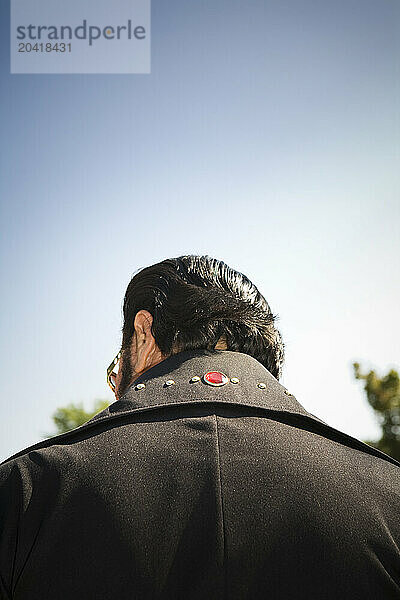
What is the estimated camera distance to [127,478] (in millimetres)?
1109

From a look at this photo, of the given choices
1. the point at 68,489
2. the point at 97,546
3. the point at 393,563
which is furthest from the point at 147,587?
the point at 393,563

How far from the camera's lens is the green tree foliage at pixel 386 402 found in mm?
11844

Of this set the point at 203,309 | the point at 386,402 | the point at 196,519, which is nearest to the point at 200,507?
the point at 196,519

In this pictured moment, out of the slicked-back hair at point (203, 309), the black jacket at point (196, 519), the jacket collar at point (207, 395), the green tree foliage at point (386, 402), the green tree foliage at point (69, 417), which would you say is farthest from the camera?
the green tree foliage at point (69, 417)

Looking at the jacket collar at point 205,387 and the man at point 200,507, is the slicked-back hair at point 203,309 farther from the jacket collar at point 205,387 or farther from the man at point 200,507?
the man at point 200,507

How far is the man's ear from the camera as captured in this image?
157 centimetres

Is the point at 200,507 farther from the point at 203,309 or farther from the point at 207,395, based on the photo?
the point at 203,309

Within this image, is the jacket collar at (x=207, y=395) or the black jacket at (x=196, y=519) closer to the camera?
the black jacket at (x=196, y=519)

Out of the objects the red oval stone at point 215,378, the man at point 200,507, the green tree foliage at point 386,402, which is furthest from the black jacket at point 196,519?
the green tree foliage at point 386,402

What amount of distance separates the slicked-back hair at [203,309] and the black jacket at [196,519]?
0.34 metres

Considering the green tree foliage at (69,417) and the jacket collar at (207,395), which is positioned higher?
the jacket collar at (207,395)

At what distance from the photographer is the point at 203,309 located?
149 cm

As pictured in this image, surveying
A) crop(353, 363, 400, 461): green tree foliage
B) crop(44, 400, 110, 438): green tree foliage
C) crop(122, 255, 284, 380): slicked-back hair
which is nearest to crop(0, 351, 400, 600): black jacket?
crop(122, 255, 284, 380): slicked-back hair

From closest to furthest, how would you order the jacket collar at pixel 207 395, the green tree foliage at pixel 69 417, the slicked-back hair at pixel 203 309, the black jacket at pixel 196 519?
the black jacket at pixel 196 519, the jacket collar at pixel 207 395, the slicked-back hair at pixel 203 309, the green tree foliage at pixel 69 417
